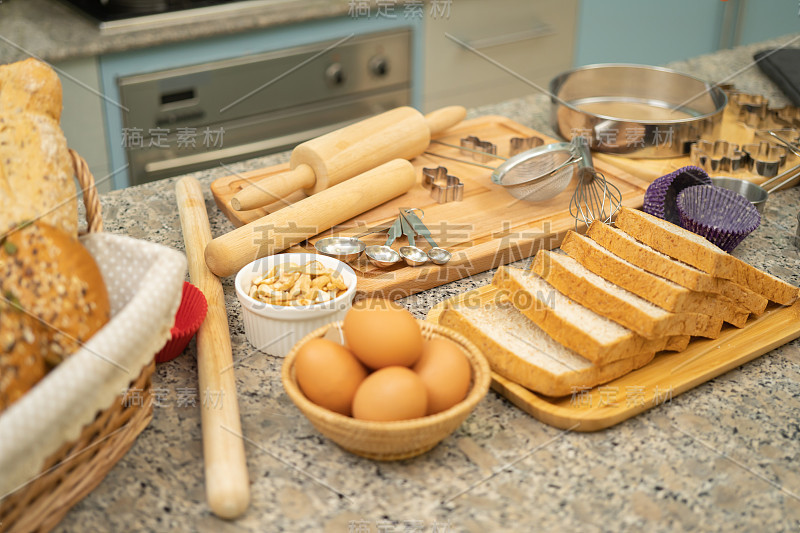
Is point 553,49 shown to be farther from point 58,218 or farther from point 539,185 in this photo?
point 58,218

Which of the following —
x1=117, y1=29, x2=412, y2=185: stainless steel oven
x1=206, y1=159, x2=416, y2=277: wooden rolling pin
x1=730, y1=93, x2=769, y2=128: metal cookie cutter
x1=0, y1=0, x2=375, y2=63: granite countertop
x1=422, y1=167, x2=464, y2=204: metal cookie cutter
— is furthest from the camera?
x1=117, y1=29, x2=412, y2=185: stainless steel oven

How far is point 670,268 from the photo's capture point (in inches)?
37.4

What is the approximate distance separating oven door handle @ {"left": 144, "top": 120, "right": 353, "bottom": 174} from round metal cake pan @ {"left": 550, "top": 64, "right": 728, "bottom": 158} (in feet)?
3.22

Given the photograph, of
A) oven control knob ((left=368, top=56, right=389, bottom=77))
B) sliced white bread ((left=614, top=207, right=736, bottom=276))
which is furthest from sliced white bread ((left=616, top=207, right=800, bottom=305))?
oven control knob ((left=368, top=56, right=389, bottom=77))

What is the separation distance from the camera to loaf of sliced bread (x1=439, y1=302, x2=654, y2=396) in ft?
2.80

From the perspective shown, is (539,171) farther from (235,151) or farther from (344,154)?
(235,151)

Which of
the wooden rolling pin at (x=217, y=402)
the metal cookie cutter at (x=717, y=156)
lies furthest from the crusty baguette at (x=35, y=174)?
the metal cookie cutter at (x=717, y=156)

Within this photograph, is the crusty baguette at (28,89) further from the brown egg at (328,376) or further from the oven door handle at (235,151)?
the oven door handle at (235,151)

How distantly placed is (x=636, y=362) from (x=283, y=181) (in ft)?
2.21

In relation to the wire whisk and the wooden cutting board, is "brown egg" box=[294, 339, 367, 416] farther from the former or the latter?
the wire whisk

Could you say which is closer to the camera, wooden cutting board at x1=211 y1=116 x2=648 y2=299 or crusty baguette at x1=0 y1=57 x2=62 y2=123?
crusty baguette at x1=0 y1=57 x2=62 y2=123

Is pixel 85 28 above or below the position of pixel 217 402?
above

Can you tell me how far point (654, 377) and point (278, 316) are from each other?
0.47 metres

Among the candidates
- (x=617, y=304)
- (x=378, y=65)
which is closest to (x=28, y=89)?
(x=617, y=304)
